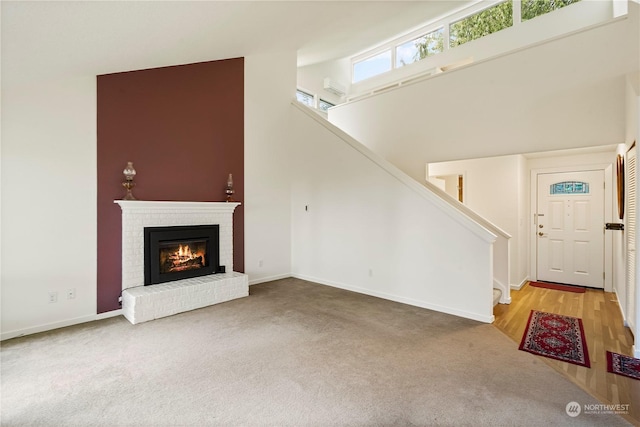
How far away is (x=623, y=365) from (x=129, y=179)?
17.4ft

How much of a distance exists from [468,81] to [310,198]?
3.18 meters

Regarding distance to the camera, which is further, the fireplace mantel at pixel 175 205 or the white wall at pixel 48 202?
the fireplace mantel at pixel 175 205

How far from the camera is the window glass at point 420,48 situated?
23.0 ft

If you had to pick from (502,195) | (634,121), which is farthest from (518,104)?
(502,195)

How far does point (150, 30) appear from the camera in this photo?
8.52 feet

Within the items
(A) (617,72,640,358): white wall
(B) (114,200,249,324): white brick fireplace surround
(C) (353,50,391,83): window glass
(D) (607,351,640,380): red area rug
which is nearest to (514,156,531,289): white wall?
(A) (617,72,640,358): white wall

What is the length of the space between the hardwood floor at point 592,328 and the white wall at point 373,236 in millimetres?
736

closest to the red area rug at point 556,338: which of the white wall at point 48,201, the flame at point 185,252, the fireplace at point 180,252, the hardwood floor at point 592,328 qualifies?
the hardwood floor at point 592,328

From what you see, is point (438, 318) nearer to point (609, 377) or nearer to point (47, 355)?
point (609, 377)

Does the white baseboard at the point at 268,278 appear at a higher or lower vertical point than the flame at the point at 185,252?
lower

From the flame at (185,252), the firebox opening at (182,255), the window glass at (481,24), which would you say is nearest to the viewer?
the firebox opening at (182,255)

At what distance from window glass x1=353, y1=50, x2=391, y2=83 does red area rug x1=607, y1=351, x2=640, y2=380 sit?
7452 mm

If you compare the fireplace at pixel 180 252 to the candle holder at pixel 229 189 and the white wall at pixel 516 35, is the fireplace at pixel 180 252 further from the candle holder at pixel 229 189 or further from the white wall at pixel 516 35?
the white wall at pixel 516 35

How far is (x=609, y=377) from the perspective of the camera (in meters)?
2.29
